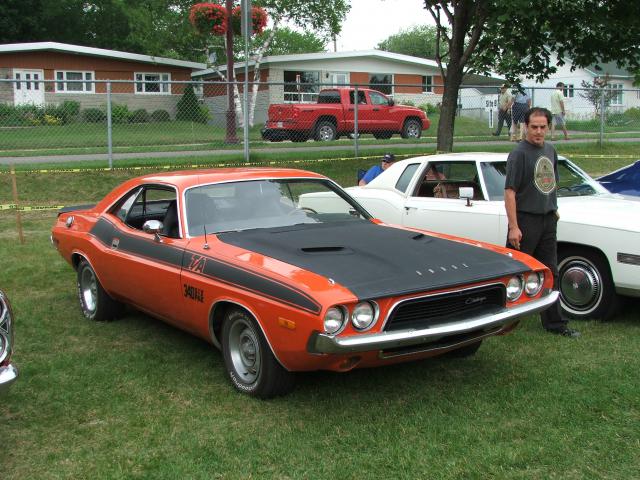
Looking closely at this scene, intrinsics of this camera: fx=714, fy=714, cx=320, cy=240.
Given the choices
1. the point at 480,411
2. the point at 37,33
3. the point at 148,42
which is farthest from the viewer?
the point at 37,33

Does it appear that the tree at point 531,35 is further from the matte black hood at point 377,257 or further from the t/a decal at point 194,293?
the t/a decal at point 194,293

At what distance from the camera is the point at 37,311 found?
646cm

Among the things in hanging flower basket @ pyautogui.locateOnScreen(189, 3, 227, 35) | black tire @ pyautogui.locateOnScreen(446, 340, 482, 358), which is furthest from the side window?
hanging flower basket @ pyautogui.locateOnScreen(189, 3, 227, 35)

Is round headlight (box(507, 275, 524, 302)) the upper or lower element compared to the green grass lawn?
upper

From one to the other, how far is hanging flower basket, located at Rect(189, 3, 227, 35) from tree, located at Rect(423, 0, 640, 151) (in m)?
11.9

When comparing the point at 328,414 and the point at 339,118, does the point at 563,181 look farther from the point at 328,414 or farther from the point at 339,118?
the point at 339,118

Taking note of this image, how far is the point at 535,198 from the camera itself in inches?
212

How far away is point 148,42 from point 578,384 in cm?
3087

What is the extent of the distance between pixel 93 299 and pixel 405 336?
3395mm

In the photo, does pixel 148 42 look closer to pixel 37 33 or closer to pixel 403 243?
pixel 37 33

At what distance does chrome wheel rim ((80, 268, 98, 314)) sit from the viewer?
6219 mm

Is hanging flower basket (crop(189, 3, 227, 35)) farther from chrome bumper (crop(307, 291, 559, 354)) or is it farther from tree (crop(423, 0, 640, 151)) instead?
chrome bumper (crop(307, 291, 559, 354))

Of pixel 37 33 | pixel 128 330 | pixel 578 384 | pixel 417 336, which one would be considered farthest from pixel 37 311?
pixel 37 33

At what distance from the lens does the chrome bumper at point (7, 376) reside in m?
3.45
